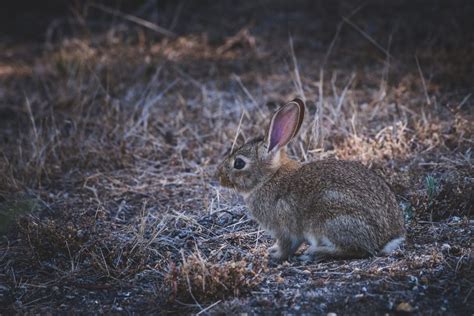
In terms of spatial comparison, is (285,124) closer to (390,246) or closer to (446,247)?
(390,246)

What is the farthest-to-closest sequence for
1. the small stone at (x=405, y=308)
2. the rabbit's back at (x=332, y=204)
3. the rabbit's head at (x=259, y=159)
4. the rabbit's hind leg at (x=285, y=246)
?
the rabbit's head at (x=259, y=159)
the rabbit's hind leg at (x=285, y=246)
the rabbit's back at (x=332, y=204)
the small stone at (x=405, y=308)

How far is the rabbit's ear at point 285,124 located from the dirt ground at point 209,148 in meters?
0.76

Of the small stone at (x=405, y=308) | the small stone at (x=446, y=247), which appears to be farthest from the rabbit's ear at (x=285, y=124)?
the small stone at (x=405, y=308)

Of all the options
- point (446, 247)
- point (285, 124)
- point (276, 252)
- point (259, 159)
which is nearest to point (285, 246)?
point (276, 252)

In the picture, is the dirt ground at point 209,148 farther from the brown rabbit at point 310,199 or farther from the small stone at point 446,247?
the brown rabbit at point 310,199

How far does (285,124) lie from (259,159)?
0.34m

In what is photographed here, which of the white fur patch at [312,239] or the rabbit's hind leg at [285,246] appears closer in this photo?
the white fur patch at [312,239]

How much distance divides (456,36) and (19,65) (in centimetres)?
586

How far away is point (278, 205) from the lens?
16.0ft

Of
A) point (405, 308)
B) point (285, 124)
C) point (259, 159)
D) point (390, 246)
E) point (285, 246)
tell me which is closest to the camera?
point (405, 308)

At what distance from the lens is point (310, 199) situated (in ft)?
15.3

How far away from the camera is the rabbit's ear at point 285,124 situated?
4.84 meters

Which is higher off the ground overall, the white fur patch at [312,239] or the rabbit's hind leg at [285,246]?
the white fur patch at [312,239]

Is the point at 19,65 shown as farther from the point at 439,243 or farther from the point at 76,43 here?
the point at 439,243
